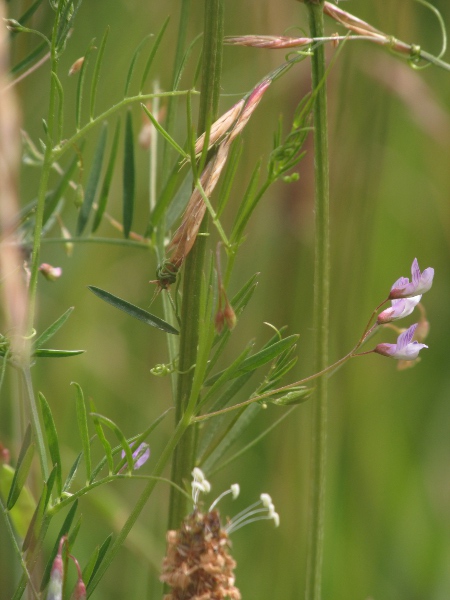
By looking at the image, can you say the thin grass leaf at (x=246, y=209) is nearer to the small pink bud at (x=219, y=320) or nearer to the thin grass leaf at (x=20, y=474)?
the small pink bud at (x=219, y=320)

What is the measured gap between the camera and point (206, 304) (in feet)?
1.72

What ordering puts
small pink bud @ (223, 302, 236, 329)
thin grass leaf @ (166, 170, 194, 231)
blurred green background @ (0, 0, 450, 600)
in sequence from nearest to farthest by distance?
small pink bud @ (223, 302, 236, 329) → thin grass leaf @ (166, 170, 194, 231) → blurred green background @ (0, 0, 450, 600)

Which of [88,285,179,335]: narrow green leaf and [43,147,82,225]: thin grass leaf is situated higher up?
[43,147,82,225]: thin grass leaf

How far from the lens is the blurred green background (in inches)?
45.5

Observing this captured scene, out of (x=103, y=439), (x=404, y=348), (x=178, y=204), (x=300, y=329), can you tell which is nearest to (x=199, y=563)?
(x=103, y=439)

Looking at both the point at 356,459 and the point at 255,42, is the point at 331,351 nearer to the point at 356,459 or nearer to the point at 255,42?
the point at 356,459

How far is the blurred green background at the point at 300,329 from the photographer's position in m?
1.16

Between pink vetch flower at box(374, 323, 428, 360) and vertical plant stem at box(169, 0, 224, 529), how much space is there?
0.13 metres

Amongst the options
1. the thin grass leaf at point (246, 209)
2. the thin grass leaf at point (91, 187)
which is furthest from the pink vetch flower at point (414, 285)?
the thin grass leaf at point (91, 187)

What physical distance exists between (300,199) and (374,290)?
0.35 metres

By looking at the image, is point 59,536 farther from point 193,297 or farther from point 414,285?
point 414,285

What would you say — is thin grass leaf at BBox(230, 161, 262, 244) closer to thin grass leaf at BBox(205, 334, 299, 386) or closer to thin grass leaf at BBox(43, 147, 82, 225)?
thin grass leaf at BBox(205, 334, 299, 386)

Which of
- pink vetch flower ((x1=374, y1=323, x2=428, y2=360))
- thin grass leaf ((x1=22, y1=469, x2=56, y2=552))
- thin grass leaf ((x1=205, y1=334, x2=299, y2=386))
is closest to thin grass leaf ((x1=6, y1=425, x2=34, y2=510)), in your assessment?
thin grass leaf ((x1=22, y1=469, x2=56, y2=552))

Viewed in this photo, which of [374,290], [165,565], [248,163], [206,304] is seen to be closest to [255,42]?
[206,304]
